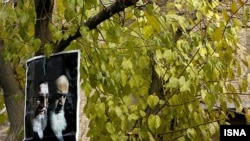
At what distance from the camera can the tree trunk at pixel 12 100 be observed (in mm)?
3963

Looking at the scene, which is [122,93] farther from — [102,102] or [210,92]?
[210,92]

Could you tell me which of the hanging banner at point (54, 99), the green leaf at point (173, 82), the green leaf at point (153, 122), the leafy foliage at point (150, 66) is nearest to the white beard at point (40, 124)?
the hanging banner at point (54, 99)

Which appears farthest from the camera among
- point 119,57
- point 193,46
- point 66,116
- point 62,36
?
point 193,46

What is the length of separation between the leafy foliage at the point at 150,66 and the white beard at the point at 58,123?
592mm

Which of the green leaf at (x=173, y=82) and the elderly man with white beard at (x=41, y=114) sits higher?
the green leaf at (x=173, y=82)

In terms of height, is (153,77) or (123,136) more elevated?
(153,77)

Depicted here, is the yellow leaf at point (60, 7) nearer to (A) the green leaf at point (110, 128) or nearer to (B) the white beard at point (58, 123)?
(A) the green leaf at point (110, 128)

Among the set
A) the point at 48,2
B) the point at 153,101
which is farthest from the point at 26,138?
the point at 153,101

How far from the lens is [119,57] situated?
432cm

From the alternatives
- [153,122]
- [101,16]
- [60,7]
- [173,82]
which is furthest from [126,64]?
[101,16]

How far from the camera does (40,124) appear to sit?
10.7 ft

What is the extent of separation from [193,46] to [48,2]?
62.8 inches

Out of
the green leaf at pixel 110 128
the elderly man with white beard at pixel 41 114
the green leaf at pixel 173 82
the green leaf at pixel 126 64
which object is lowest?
the green leaf at pixel 110 128

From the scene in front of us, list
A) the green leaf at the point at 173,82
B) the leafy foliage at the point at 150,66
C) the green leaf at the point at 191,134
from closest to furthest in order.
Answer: the leafy foliage at the point at 150,66, the green leaf at the point at 173,82, the green leaf at the point at 191,134
